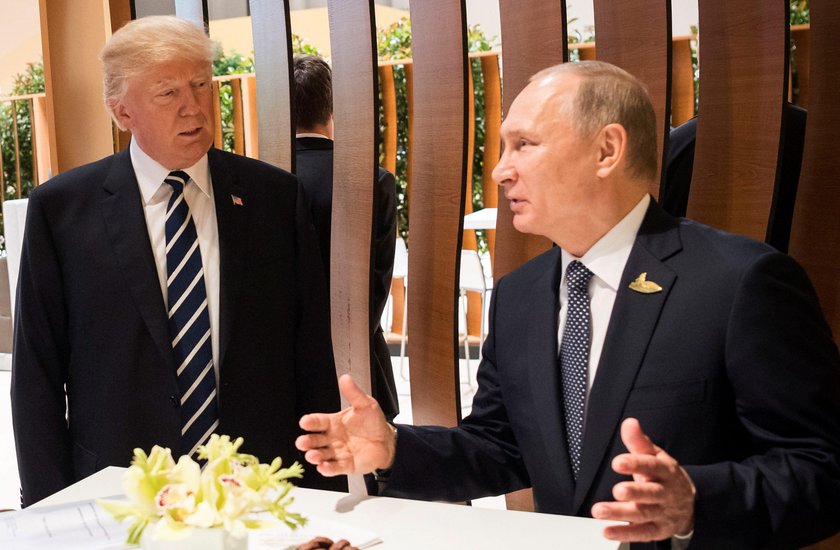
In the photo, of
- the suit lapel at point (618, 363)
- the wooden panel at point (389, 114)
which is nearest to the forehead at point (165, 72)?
the suit lapel at point (618, 363)

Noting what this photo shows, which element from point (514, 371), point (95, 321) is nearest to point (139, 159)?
point (95, 321)

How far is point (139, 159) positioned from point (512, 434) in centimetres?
111

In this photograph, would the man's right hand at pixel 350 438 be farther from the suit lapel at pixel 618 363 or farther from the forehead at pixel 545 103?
the forehead at pixel 545 103

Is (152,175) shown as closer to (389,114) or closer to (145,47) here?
(145,47)

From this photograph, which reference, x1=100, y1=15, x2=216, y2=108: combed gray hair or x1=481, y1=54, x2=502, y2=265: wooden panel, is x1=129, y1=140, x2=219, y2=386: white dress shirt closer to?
x1=100, y1=15, x2=216, y2=108: combed gray hair

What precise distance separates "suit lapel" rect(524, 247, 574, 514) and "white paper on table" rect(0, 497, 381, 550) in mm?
492

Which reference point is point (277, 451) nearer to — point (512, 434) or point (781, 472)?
point (512, 434)

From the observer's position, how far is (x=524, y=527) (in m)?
1.41

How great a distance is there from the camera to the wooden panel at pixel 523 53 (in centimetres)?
276

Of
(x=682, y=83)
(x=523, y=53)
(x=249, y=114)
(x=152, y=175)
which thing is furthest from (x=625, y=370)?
(x=249, y=114)

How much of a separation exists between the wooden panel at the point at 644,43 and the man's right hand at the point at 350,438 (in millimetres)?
1264

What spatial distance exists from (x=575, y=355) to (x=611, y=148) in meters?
0.40

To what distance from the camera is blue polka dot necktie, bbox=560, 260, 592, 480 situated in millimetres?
1764

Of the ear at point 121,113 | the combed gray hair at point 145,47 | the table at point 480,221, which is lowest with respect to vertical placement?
the table at point 480,221
